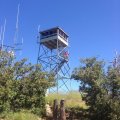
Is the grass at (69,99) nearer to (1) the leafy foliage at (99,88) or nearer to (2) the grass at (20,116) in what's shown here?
(1) the leafy foliage at (99,88)

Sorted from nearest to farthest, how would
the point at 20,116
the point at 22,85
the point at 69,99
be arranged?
the point at 20,116 → the point at 22,85 → the point at 69,99

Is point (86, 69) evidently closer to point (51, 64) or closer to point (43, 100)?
point (43, 100)

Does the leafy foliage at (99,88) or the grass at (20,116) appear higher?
the leafy foliage at (99,88)

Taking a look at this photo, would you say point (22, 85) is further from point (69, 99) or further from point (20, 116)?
point (69, 99)

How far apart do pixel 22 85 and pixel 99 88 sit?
6.47 metres

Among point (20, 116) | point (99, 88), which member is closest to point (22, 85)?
point (20, 116)

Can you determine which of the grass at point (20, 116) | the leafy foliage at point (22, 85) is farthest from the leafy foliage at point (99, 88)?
the grass at point (20, 116)

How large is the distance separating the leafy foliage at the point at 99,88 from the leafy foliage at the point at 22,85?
3.02 meters

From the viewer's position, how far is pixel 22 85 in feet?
92.3

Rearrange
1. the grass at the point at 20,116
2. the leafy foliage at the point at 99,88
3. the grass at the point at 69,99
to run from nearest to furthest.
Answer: the grass at the point at 20,116 < the leafy foliage at the point at 99,88 < the grass at the point at 69,99

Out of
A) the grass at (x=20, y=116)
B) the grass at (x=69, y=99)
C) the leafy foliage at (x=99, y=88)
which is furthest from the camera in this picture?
the grass at (x=69, y=99)

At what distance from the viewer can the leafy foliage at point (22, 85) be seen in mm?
26359

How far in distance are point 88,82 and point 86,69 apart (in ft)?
3.84

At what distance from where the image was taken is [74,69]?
99.3 ft
